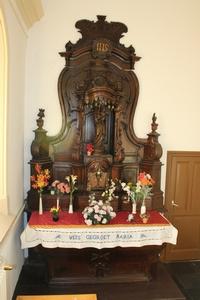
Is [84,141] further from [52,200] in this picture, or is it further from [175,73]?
[175,73]

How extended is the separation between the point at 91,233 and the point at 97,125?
4.72ft

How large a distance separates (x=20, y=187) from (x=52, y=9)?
8.17 feet

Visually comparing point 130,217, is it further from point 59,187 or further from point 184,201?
point 184,201

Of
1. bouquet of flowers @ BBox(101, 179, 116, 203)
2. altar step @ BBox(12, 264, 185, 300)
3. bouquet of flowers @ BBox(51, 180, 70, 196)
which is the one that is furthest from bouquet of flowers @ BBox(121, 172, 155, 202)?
altar step @ BBox(12, 264, 185, 300)

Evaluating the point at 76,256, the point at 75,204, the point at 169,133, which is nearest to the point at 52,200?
the point at 75,204

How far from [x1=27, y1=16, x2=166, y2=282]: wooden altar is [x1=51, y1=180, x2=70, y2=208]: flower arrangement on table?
11 centimetres

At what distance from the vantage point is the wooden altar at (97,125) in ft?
12.5

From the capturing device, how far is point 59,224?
3332 mm

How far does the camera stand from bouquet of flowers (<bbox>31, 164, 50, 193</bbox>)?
353 cm

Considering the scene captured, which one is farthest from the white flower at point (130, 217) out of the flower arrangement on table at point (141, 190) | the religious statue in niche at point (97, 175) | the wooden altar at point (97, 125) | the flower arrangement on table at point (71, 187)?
the flower arrangement on table at point (71, 187)

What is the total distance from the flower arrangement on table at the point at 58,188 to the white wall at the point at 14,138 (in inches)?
17.9

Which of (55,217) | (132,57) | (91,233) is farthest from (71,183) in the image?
(132,57)

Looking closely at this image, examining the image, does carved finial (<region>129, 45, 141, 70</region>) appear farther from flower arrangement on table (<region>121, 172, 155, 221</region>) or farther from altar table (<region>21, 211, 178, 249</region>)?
altar table (<region>21, 211, 178, 249</region>)

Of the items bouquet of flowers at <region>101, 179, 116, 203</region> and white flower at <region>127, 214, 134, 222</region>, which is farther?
bouquet of flowers at <region>101, 179, 116, 203</region>
